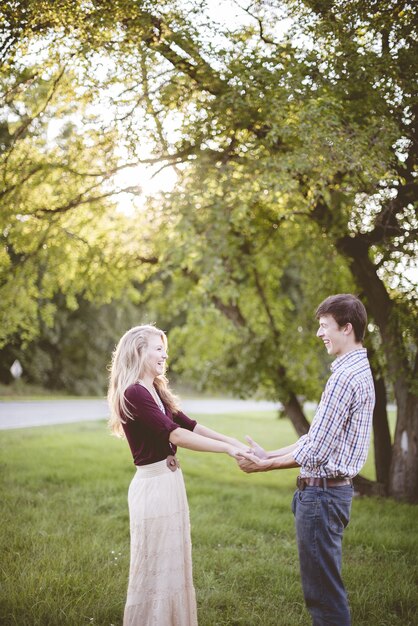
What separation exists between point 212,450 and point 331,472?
0.81 meters

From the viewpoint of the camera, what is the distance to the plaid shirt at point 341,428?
127 inches

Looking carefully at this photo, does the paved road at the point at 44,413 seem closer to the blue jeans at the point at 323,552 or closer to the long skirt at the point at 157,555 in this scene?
the long skirt at the point at 157,555

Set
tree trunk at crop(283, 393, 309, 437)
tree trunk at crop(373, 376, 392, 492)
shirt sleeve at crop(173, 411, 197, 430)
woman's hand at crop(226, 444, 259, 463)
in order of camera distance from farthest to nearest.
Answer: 1. tree trunk at crop(283, 393, 309, 437)
2. tree trunk at crop(373, 376, 392, 492)
3. shirt sleeve at crop(173, 411, 197, 430)
4. woman's hand at crop(226, 444, 259, 463)

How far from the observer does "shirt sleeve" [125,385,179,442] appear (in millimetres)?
3584

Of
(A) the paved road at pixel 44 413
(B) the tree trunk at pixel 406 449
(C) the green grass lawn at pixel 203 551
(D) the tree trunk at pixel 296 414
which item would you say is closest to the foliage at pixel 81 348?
(A) the paved road at pixel 44 413

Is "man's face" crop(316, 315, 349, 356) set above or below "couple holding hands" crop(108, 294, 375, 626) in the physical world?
above

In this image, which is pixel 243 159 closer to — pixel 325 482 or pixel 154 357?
pixel 154 357

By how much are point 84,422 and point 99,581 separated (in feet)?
45.5

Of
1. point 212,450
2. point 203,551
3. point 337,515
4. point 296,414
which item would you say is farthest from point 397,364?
point 337,515

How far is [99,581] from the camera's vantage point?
515cm

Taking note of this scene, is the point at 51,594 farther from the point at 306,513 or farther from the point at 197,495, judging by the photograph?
the point at 197,495

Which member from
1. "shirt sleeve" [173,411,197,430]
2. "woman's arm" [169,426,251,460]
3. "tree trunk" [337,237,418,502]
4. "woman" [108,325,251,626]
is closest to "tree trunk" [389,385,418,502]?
"tree trunk" [337,237,418,502]

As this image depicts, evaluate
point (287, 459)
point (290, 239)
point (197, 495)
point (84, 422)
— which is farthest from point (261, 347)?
point (84, 422)

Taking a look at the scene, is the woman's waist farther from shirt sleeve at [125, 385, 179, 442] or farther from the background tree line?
the background tree line
